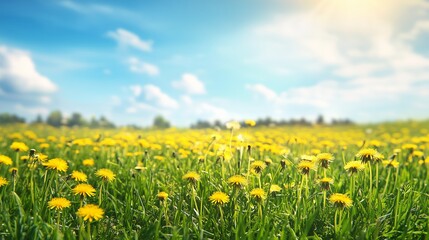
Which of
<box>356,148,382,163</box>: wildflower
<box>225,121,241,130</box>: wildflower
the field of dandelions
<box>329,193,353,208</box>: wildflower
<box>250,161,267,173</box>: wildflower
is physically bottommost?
the field of dandelions

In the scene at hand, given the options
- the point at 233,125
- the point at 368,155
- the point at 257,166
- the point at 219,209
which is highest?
the point at 233,125

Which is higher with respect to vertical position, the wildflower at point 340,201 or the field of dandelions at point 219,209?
the wildflower at point 340,201

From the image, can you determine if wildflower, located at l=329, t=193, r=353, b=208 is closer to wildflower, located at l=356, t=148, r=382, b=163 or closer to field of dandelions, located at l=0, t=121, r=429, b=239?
field of dandelions, located at l=0, t=121, r=429, b=239

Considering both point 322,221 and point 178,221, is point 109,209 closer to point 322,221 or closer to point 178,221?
point 178,221

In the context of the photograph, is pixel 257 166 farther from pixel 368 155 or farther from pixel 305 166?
pixel 368 155

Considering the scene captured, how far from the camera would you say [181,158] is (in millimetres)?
5465

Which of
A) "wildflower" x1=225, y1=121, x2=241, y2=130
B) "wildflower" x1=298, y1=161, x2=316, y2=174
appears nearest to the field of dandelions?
"wildflower" x1=298, y1=161, x2=316, y2=174

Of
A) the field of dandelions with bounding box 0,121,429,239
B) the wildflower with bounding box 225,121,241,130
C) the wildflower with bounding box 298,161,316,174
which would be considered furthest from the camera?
the wildflower with bounding box 225,121,241,130

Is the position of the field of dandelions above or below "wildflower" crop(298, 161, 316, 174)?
below

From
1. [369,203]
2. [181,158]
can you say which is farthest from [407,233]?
[181,158]

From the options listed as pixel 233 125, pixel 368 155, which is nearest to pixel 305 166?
pixel 368 155

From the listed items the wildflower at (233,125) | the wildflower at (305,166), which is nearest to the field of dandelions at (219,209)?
the wildflower at (305,166)

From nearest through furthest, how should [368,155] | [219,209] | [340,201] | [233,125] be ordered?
[340,201] → [219,209] → [368,155] → [233,125]

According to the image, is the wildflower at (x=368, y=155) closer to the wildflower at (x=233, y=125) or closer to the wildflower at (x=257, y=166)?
the wildflower at (x=257, y=166)
